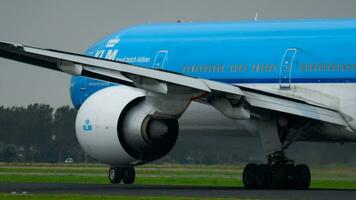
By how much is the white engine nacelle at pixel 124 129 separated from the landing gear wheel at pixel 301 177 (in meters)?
3.90

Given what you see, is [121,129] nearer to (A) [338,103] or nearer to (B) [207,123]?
(B) [207,123]

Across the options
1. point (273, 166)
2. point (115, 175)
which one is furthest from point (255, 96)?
point (115, 175)

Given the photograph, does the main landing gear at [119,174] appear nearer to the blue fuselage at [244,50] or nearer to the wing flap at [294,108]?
the blue fuselage at [244,50]

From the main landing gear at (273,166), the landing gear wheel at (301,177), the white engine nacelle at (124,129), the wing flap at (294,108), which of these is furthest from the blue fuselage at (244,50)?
the white engine nacelle at (124,129)

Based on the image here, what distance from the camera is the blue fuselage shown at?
1415 inches

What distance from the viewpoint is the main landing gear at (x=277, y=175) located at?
36156 millimetres

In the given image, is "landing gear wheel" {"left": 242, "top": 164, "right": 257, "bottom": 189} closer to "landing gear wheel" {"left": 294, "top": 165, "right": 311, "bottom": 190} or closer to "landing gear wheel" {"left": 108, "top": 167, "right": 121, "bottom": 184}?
"landing gear wheel" {"left": 294, "top": 165, "right": 311, "bottom": 190}

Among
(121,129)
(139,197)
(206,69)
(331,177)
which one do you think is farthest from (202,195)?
(331,177)

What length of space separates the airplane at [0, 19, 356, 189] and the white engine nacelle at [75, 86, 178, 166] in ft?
0.09

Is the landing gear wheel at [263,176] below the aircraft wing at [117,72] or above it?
below

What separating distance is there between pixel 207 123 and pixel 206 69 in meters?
1.70

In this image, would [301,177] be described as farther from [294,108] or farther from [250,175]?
[294,108]

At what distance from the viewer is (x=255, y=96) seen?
34.3 meters

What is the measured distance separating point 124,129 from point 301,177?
5586mm
